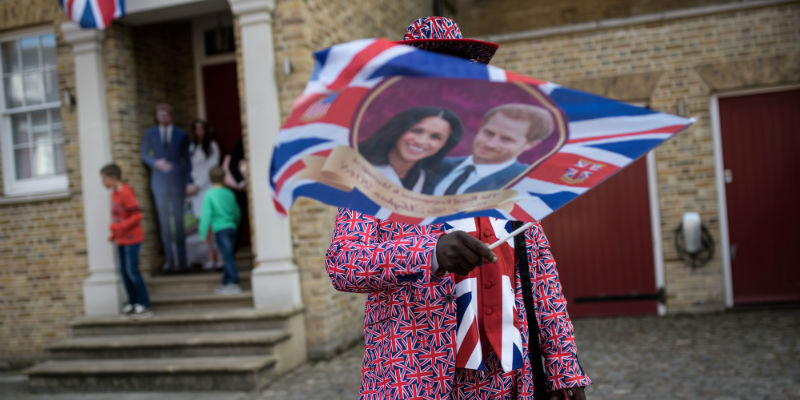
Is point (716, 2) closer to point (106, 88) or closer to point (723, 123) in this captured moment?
point (723, 123)

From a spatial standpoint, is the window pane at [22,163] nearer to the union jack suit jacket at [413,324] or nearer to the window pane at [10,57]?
the window pane at [10,57]

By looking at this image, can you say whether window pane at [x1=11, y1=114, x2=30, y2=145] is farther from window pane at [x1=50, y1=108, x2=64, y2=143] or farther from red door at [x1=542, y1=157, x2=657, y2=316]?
red door at [x1=542, y1=157, x2=657, y2=316]

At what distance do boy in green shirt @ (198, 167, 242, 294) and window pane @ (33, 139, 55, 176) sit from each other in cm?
280

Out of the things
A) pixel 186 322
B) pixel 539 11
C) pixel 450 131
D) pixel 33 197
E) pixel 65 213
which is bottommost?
pixel 186 322

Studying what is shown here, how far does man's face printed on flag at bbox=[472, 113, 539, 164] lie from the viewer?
1.49m

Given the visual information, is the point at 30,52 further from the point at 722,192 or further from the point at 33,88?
the point at 722,192

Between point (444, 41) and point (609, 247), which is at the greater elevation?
point (444, 41)

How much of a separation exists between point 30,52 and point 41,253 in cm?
273

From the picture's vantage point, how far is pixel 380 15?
9430 millimetres

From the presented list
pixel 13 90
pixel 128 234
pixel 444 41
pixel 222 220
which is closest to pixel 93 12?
pixel 13 90

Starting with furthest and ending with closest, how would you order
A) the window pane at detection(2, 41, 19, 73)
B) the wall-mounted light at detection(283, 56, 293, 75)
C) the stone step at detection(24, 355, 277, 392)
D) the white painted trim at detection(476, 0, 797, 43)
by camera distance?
the window pane at detection(2, 41, 19, 73) < the white painted trim at detection(476, 0, 797, 43) < the wall-mounted light at detection(283, 56, 293, 75) < the stone step at detection(24, 355, 277, 392)

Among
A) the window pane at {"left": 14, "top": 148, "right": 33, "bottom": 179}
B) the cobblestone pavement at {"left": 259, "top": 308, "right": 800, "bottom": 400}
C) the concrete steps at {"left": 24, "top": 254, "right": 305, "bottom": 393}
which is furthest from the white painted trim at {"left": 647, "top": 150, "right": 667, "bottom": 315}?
the window pane at {"left": 14, "top": 148, "right": 33, "bottom": 179}

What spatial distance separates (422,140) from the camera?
1498 mm

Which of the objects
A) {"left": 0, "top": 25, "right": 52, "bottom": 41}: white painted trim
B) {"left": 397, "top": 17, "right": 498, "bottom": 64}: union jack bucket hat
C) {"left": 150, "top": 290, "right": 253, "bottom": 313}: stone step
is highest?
{"left": 0, "top": 25, "right": 52, "bottom": 41}: white painted trim
